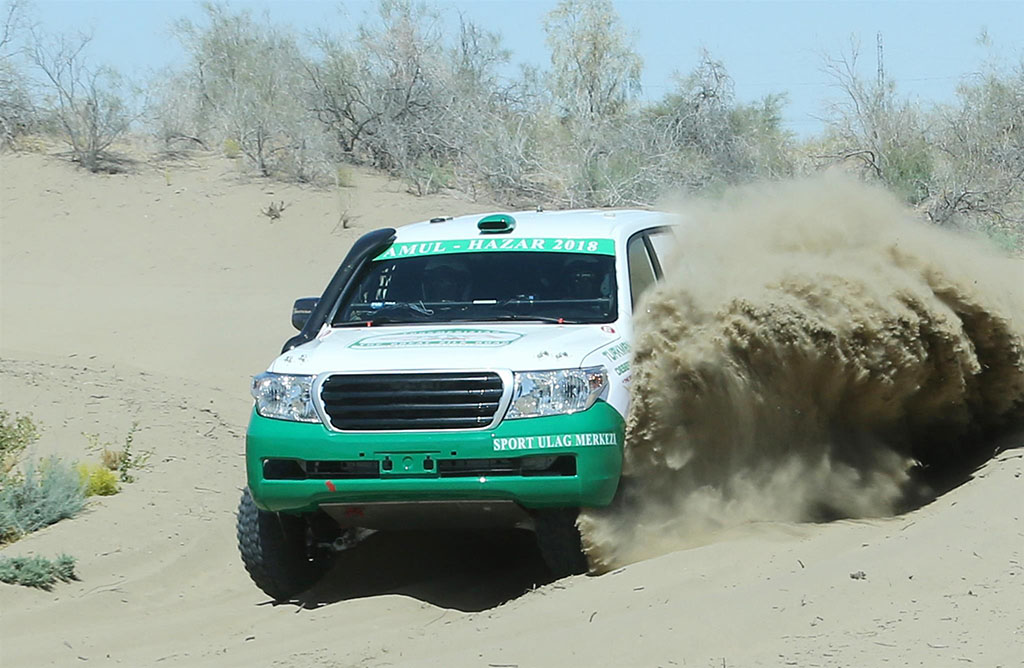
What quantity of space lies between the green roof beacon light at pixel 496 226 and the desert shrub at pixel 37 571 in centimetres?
297

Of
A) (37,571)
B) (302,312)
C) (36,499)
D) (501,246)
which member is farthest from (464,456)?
(36,499)

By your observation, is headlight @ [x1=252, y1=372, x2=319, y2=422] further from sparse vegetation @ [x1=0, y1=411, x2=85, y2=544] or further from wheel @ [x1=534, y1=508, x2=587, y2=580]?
sparse vegetation @ [x1=0, y1=411, x2=85, y2=544]

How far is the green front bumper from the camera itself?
19.4ft

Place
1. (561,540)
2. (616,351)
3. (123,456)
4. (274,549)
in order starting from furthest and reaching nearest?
(123,456) → (274,549) → (616,351) → (561,540)

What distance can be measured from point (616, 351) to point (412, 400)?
104 centimetres

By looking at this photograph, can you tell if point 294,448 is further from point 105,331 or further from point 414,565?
point 105,331

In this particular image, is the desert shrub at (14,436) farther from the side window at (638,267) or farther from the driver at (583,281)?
the side window at (638,267)

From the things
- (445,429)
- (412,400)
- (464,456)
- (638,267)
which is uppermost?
(638,267)

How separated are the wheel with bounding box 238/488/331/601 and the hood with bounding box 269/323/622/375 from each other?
0.77 m

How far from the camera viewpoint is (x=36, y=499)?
330 inches

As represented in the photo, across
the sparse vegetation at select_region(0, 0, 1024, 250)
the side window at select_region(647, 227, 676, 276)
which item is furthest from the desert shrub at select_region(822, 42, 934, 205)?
the side window at select_region(647, 227, 676, 276)

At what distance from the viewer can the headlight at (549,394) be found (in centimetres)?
597

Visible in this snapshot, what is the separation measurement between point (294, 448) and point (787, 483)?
8.45 ft

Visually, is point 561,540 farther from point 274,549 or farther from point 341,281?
point 341,281
